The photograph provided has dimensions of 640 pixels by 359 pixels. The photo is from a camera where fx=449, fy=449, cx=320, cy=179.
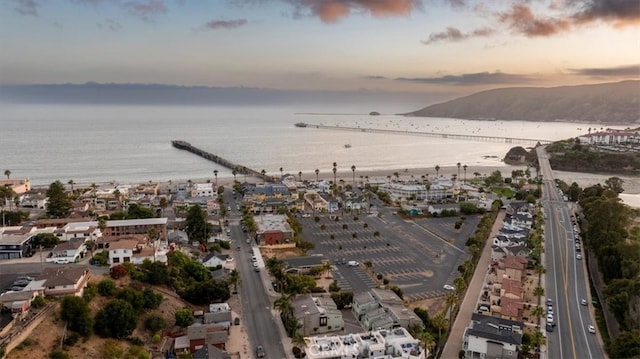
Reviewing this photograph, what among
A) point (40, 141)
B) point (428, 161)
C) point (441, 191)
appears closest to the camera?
point (441, 191)

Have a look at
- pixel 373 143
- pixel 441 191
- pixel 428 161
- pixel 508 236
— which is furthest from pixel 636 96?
pixel 508 236

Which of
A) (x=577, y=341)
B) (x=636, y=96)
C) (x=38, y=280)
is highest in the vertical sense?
(x=636, y=96)

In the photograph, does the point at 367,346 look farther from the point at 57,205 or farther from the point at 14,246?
the point at 57,205

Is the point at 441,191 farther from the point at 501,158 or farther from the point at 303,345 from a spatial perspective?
the point at 501,158

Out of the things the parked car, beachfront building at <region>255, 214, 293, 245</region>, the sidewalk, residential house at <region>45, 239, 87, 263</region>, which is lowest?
the parked car

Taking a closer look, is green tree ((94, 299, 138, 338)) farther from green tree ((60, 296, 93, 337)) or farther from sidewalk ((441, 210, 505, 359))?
sidewalk ((441, 210, 505, 359))

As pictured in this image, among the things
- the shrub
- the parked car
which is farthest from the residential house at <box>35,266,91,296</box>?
the parked car
